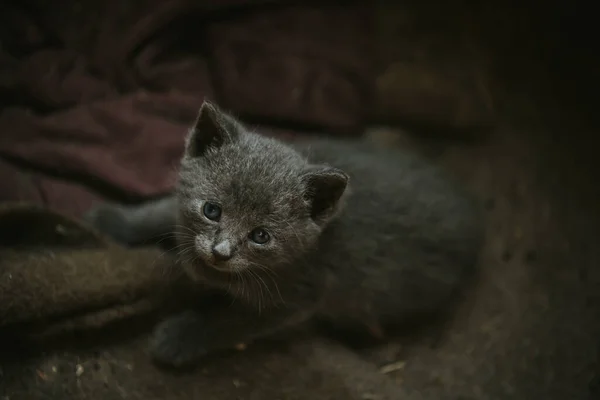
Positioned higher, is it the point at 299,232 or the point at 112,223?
the point at 299,232

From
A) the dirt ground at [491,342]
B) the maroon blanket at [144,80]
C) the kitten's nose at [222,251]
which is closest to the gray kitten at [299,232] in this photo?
the kitten's nose at [222,251]

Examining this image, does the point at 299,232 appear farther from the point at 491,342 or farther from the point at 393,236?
the point at 491,342

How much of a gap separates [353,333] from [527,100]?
1.45 metres

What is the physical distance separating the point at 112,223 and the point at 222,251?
87cm

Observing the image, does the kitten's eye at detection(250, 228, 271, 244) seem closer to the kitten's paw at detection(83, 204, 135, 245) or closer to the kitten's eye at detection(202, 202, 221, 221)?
the kitten's eye at detection(202, 202, 221, 221)

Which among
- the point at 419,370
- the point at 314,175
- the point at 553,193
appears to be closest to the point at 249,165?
the point at 314,175

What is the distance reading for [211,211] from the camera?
1.97 meters

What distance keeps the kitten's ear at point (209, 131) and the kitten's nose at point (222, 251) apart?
0.35m

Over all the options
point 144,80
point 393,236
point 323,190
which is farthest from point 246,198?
point 144,80

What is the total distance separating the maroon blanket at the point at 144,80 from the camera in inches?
102

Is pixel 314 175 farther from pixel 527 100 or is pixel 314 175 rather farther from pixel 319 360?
pixel 527 100

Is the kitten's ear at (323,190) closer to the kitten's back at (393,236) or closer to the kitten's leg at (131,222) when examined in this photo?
the kitten's back at (393,236)

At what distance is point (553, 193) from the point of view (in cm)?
→ 288

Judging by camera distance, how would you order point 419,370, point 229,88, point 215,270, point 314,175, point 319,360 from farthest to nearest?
point 229,88
point 419,370
point 319,360
point 215,270
point 314,175
